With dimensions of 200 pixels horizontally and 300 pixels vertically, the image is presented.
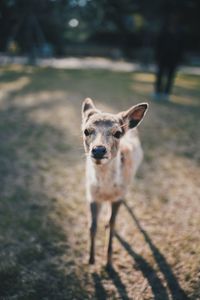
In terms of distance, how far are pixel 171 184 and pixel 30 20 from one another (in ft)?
59.6

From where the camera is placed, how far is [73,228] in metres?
4.98

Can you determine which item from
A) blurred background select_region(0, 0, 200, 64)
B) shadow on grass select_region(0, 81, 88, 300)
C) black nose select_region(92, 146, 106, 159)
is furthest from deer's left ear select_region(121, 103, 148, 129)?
blurred background select_region(0, 0, 200, 64)

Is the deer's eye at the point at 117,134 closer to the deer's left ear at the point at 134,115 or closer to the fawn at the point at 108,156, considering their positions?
the fawn at the point at 108,156

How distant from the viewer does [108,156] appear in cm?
347

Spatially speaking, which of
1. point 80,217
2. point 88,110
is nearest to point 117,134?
point 88,110

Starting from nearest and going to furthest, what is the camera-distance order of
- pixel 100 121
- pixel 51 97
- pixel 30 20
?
pixel 100 121 → pixel 51 97 → pixel 30 20

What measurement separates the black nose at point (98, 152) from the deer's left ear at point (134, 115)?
73 centimetres

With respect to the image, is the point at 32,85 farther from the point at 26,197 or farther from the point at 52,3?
the point at 52,3

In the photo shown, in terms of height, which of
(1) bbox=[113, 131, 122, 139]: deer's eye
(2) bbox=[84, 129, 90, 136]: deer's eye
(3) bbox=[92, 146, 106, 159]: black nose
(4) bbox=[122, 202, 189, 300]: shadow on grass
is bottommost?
(4) bbox=[122, 202, 189, 300]: shadow on grass

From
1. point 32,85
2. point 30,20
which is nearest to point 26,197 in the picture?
point 32,85

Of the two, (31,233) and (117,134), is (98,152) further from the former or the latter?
(31,233)

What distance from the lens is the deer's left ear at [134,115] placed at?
4004mm

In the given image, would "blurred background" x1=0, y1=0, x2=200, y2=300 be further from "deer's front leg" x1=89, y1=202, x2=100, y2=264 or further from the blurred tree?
the blurred tree

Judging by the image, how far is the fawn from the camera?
360 centimetres
